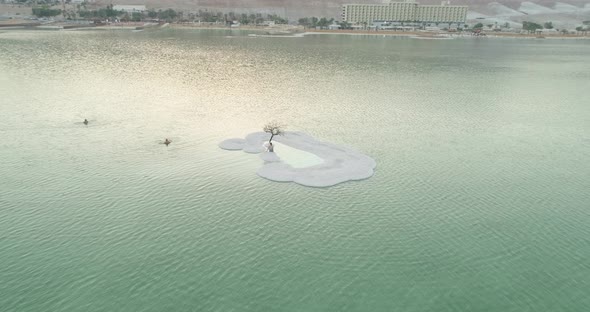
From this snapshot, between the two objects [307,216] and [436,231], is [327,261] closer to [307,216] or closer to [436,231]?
[307,216]

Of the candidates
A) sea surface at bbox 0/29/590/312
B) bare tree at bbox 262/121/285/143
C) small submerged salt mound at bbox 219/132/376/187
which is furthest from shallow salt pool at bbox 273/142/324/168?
sea surface at bbox 0/29/590/312

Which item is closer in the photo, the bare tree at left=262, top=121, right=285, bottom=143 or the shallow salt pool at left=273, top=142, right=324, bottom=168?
the shallow salt pool at left=273, top=142, right=324, bottom=168

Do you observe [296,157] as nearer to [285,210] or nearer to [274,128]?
[274,128]

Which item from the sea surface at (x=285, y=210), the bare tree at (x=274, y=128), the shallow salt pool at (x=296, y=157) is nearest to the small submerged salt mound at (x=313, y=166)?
the shallow salt pool at (x=296, y=157)

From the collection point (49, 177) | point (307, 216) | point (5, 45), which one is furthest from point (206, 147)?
point (5, 45)

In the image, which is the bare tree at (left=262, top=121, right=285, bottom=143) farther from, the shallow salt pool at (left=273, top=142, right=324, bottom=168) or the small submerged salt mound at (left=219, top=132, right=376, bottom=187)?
the shallow salt pool at (left=273, top=142, right=324, bottom=168)

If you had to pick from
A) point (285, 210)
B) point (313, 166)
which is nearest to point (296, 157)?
point (313, 166)

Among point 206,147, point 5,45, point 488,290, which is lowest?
point 488,290
